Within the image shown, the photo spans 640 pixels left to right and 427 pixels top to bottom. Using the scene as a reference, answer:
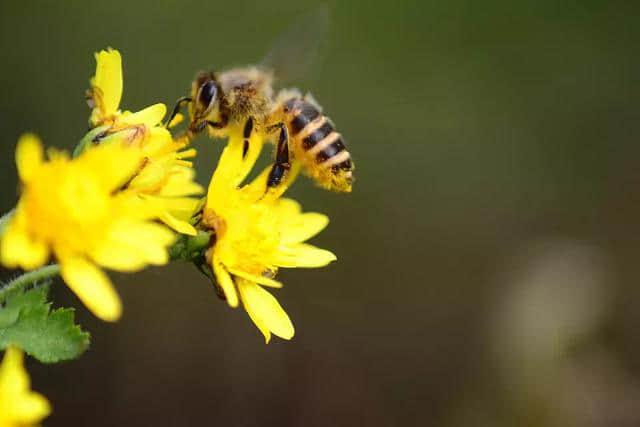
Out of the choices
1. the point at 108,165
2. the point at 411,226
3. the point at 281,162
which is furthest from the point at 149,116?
the point at 411,226

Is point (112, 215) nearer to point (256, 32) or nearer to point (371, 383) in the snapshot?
point (371, 383)

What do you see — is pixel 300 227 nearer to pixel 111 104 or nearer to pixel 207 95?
pixel 207 95

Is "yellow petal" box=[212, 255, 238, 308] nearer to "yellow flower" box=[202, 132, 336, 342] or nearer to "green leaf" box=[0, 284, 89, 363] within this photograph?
"yellow flower" box=[202, 132, 336, 342]

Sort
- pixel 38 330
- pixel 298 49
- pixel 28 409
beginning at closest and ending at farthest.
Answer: pixel 28 409 < pixel 38 330 < pixel 298 49

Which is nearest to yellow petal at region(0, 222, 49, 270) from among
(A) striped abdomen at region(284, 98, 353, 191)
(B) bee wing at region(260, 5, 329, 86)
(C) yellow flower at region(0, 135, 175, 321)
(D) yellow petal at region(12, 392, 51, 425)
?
(C) yellow flower at region(0, 135, 175, 321)

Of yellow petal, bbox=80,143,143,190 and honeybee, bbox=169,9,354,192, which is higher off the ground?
honeybee, bbox=169,9,354,192

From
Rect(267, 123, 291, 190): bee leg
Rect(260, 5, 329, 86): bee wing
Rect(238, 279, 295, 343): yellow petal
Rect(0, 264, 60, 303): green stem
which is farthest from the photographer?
Rect(260, 5, 329, 86): bee wing

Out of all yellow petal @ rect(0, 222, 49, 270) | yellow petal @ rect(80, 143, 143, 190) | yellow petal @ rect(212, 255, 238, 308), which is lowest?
yellow petal @ rect(212, 255, 238, 308)
